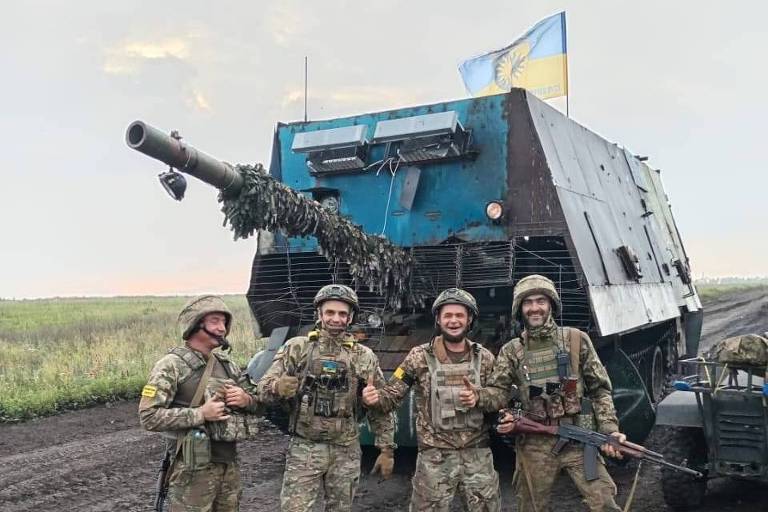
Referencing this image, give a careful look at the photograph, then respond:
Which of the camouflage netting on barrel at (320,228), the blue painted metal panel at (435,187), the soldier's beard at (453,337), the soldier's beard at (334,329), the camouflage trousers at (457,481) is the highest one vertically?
the blue painted metal panel at (435,187)

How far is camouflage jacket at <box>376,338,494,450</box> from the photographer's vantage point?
13.7ft

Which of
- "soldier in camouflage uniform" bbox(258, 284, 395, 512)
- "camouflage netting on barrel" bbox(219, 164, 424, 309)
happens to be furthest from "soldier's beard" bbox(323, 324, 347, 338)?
"camouflage netting on barrel" bbox(219, 164, 424, 309)

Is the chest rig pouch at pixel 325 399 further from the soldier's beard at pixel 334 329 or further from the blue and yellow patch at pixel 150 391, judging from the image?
the blue and yellow patch at pixel 150 391

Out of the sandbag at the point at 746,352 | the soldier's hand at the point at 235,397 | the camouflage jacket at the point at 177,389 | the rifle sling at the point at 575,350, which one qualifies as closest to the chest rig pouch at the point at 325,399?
the camouflage jacket at the point at 177,389

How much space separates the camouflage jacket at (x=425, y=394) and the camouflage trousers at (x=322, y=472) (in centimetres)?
35

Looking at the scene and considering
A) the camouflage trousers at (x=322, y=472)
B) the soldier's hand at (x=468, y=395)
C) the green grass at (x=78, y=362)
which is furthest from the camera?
the green grass at (x=78, y=362)

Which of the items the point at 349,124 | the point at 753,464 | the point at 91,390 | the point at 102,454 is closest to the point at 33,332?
the point at 91,390

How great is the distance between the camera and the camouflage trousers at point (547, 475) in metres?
4.12

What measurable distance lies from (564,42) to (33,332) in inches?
551

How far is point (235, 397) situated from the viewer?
12.3 ft

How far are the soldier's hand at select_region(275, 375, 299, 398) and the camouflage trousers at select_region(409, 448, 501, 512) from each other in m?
0.85

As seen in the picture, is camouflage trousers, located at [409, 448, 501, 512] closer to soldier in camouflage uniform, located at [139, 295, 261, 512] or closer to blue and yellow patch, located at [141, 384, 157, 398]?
soldier in camouflage uniform, located at [139, 295, 261, 512]

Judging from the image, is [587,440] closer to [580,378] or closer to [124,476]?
[580,378]

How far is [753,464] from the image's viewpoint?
4902 mm
